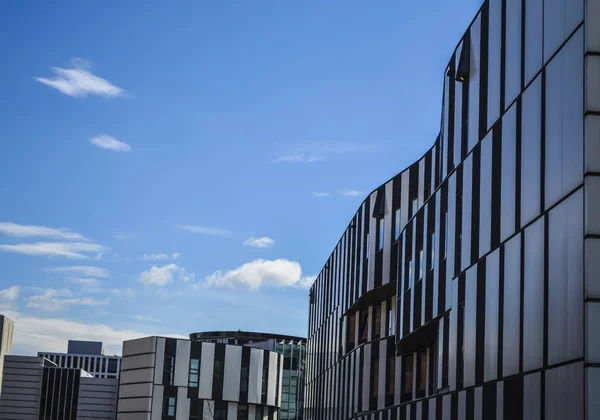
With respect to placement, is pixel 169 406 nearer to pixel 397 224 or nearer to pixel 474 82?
pixel 397 224

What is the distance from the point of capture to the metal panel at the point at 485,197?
25078mm

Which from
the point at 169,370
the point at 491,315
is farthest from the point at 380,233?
the point at 169,370

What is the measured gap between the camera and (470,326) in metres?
26.5

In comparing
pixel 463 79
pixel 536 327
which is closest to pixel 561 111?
pixel 536 327

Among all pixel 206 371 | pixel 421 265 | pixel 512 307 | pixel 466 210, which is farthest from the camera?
pixel 206 371

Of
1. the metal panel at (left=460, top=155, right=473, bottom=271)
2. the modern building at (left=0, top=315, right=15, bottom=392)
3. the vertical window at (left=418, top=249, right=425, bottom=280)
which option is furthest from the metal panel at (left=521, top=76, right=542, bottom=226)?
the modern building at (left=0, top=315, right=15, bottom=392)

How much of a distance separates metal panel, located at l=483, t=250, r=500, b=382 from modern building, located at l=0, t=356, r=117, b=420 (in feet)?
233

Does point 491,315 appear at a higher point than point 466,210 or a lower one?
lower

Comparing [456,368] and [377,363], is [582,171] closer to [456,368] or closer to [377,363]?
[456,368]

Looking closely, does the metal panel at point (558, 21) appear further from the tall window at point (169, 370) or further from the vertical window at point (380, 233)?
the tall window at point (169, 370)

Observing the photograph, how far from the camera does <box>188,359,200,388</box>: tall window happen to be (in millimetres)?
70875

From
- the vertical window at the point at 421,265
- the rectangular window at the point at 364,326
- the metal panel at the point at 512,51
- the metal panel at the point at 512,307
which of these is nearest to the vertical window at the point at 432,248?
the vertical window at the point at 421,265

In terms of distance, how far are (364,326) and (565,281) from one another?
105 ft

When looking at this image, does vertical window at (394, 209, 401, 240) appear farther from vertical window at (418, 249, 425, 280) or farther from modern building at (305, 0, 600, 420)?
vertical window at (418, 249, 425, 280)
